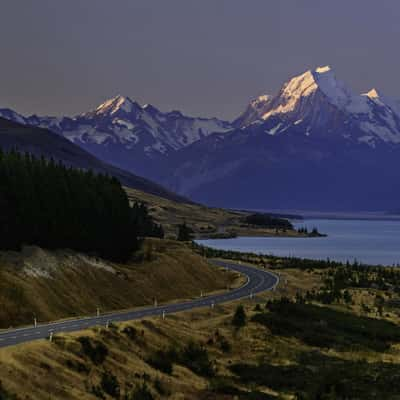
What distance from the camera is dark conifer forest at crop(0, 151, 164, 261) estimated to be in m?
76.8

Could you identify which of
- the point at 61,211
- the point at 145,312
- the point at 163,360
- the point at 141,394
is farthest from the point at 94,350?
the point at 61,211

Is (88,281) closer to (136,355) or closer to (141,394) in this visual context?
(136,355)

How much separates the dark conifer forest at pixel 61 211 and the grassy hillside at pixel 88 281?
7.20 feet

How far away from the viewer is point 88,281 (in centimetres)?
7900

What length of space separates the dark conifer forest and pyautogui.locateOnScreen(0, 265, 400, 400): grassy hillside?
2133cm

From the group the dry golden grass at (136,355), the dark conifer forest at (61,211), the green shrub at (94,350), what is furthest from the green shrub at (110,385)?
the dark conifer forest at (61,211)

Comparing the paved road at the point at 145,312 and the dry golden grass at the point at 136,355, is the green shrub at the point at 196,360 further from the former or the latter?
the paved road at the point at 145,312

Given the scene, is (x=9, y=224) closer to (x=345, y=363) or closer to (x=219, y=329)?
(x=219, y=329)

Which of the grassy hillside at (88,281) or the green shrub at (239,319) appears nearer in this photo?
the green shrub at (239,319)

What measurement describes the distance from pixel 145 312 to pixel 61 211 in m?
21.1

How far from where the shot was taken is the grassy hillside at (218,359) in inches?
1588

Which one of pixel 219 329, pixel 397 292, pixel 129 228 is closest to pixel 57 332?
pixel 219 329

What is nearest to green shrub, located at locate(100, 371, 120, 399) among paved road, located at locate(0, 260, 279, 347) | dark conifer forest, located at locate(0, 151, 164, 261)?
paved road, located at locate(0, 260, 279, 347)

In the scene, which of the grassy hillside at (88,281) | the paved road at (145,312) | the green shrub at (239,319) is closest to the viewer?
the paved road at (145,312)
